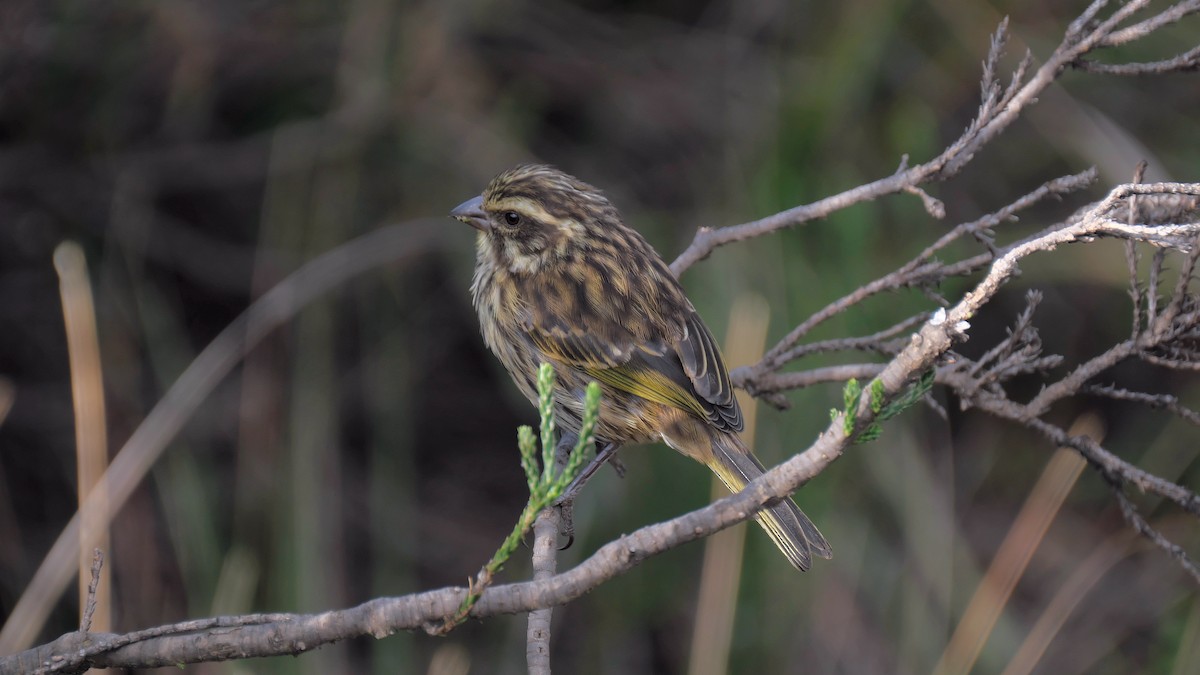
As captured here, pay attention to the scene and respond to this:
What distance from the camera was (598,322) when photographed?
380 centimetres

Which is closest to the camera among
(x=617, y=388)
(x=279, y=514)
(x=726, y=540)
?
(x=617, y=388)

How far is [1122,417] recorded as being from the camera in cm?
616

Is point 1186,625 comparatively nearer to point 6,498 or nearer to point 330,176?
point 330,176

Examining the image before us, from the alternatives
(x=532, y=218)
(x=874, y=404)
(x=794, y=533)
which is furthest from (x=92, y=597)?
(x=532, y=218)

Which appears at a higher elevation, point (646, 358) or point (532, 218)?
point (532, 218)

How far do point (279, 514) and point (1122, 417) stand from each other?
4.20 meters

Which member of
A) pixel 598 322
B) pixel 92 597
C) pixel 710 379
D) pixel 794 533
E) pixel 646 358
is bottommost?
pixel 92 597

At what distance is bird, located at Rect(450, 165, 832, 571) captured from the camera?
144 inches

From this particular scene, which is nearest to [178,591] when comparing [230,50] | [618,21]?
[230,50]

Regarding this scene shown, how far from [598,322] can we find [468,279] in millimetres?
1888

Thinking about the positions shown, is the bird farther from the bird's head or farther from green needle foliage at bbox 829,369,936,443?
green needle foliage at bbox 829,369,936,443

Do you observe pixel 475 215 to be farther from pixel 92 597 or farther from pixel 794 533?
pixel 92 597

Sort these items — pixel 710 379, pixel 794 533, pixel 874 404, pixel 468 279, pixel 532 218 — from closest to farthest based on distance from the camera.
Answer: pixel 874 404 → pixel 794 533 → pixel 710 379 → pixel 532 218 → pixel 468 279

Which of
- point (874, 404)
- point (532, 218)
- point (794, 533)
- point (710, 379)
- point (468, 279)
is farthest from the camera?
point (468, 279)
